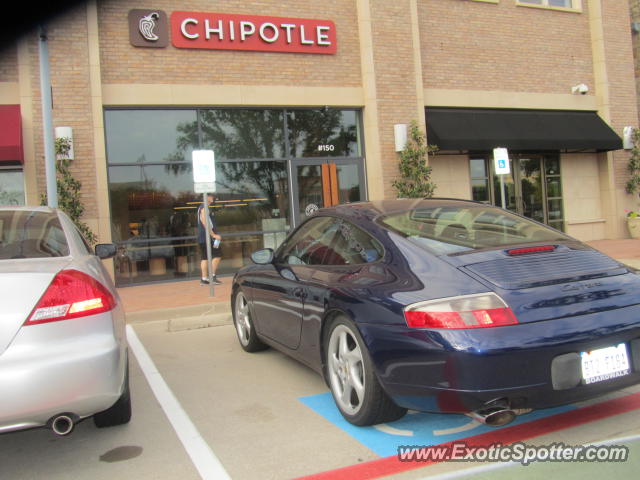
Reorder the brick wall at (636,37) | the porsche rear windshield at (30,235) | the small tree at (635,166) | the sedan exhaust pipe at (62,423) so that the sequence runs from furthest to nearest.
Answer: the brick wall at (636,37) → the small tree at (635,166) → the porsche rear windshield at (30,235) → the sedan exhaust pipe at (62,423)

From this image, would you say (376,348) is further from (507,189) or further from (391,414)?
(507,189)

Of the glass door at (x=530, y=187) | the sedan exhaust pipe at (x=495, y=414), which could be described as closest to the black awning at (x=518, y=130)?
the glass door at (x=530, y=187)

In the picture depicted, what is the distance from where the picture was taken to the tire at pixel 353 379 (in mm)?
3311

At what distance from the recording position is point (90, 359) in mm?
2922

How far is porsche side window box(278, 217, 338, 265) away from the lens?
4328 mm

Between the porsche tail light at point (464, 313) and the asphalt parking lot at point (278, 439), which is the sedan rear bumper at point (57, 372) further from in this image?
the porsche tail light at point (464, 313)

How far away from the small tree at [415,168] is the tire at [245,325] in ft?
26.0

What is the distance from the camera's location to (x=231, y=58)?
12.5 m

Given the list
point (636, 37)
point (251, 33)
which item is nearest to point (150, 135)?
point (251, 33)

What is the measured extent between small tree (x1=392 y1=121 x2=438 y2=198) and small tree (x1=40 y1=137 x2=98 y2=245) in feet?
22.7

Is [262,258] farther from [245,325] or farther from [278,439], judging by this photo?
[278,439]

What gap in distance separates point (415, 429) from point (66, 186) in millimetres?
9633

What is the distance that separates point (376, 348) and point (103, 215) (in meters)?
9.60

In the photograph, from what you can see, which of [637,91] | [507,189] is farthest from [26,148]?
[637,91]
